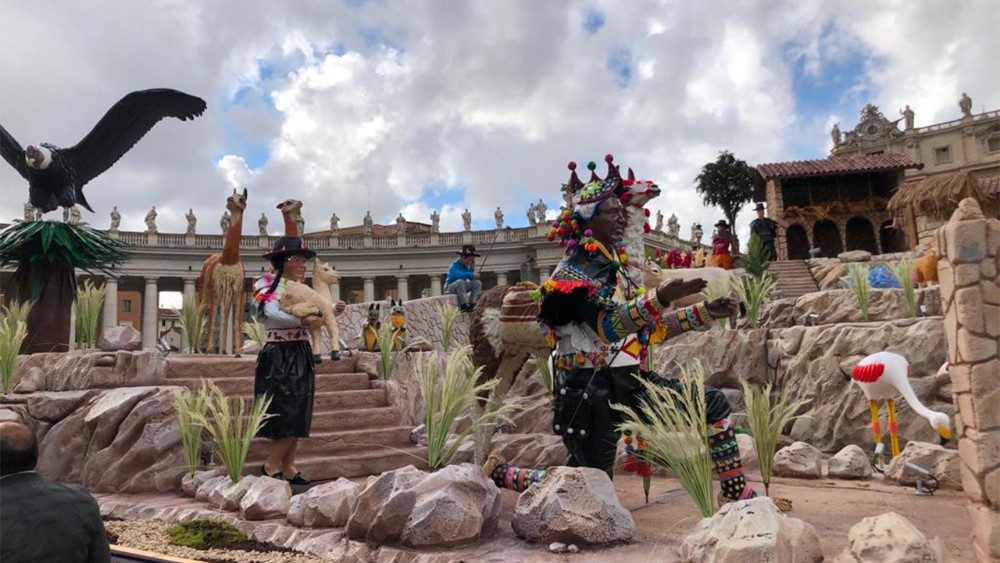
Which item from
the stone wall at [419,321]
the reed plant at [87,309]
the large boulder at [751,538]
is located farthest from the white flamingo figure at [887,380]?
the reed plant at [87,309]

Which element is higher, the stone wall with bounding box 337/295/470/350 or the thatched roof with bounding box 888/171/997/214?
the thatched roof with bounding box 888/171/997/214

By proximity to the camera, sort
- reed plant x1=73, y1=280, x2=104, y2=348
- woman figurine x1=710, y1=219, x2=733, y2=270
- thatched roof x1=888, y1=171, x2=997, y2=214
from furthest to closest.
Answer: thatched roof x1=888, y1=171, x2=997, y2=214
woman figurine x1=710, y1=219, x2=733, y2=270
reed plant x1=73, y1=280, x2=104, y2=348

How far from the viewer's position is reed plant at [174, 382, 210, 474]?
5.13 metres

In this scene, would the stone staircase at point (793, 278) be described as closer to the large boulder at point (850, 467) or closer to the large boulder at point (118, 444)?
the large boulder at point (850, 467)

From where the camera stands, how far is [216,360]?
739 centimetres

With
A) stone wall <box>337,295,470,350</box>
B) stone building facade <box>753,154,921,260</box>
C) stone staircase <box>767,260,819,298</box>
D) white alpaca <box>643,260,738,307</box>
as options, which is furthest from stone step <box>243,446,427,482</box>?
stone building facade <box>753,154,921,260</box>

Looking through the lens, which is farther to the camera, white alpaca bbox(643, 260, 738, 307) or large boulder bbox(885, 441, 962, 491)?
white alpaca bbox(643, 260, 738, 307)

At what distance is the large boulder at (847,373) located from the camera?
276 inches

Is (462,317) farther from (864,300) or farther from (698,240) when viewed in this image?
(698,240)

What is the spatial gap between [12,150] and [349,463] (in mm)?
7384

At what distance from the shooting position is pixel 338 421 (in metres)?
6.77

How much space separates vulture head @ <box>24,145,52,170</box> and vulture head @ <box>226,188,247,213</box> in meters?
3.01

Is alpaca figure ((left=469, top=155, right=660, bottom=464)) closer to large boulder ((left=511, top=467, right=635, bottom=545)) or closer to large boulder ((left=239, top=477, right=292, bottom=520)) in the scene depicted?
large boulder ((left=511, top=467, right=635, bottom=545))

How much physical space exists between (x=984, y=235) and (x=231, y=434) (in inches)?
193
